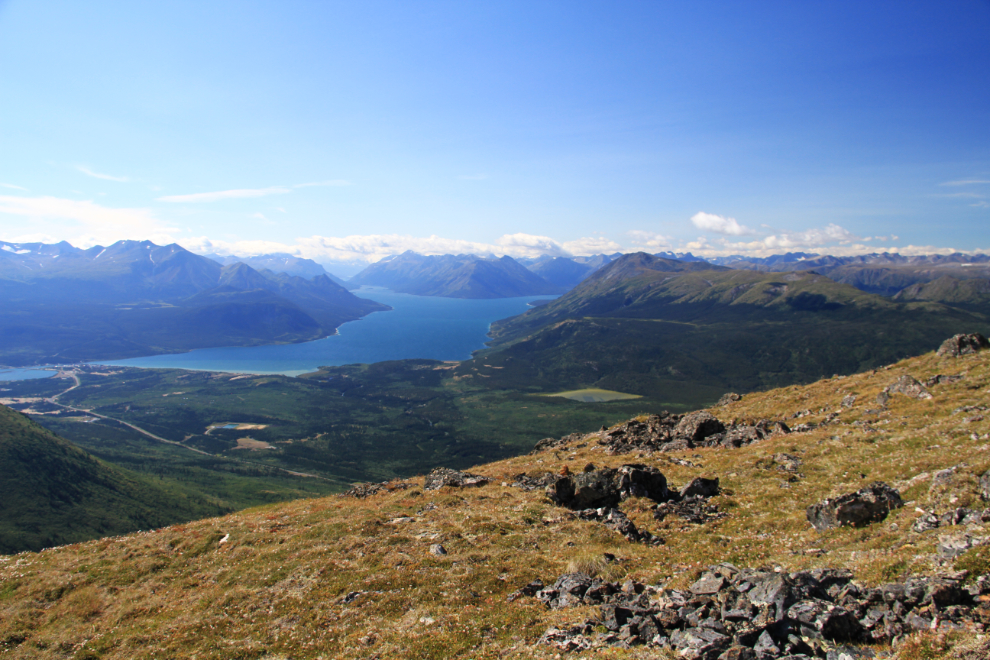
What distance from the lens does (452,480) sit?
40812mm

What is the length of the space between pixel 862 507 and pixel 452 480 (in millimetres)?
30510

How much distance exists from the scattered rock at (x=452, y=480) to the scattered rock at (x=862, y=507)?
86.9ft

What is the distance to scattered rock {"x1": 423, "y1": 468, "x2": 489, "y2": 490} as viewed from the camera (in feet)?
131

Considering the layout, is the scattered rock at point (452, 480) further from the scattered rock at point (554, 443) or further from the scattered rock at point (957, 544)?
the scattered rock at point (957, 544)

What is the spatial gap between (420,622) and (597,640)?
821 cm

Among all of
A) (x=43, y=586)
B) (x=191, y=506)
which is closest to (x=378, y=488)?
(x=43, y=586)

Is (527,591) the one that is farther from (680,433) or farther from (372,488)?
(680,433)

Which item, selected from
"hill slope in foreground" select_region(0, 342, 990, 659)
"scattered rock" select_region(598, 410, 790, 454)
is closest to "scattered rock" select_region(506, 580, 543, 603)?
"hill slope in foreground" select_region(0, 342, 990, 659)

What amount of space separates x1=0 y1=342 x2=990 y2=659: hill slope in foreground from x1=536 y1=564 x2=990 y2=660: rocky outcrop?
0.23ft

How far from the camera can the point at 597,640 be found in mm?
14680

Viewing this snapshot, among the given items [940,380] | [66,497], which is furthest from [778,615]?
[66,497]

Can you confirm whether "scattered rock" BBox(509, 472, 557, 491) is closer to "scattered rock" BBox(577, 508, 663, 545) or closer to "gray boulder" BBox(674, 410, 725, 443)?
"scattered rock" BBox(577, 508, 663, 545)

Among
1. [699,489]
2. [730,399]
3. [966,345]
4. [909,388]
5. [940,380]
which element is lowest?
[730,399]

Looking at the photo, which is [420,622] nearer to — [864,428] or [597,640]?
[597,640]
